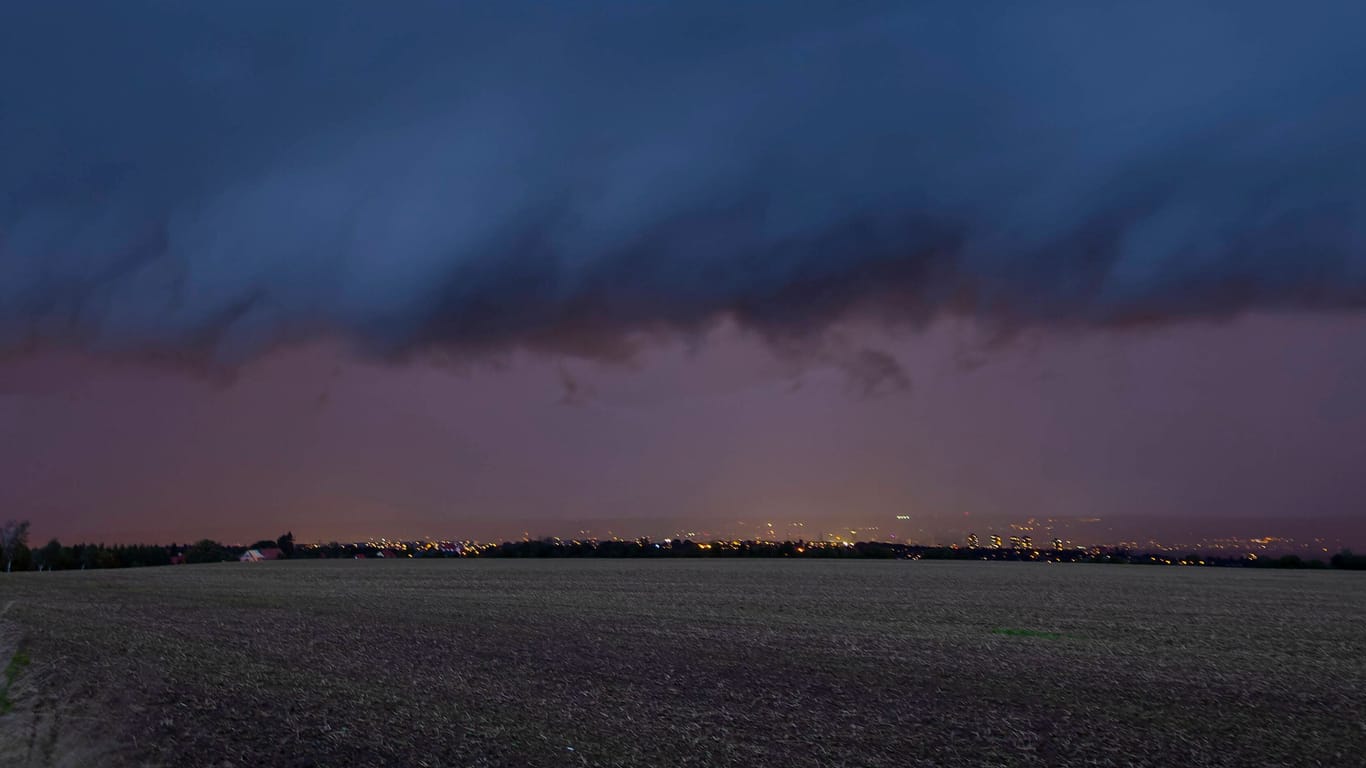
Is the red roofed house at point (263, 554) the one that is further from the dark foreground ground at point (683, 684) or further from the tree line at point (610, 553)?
the dark foreground ground at point (683, 684)

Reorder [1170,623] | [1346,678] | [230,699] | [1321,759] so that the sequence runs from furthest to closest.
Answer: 1. [1170,623]
2. [1346,678]
3. [230,699]
4. [1321,759]

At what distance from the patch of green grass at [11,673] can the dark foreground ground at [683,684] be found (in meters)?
0.14

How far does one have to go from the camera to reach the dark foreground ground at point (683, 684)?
10336 mm

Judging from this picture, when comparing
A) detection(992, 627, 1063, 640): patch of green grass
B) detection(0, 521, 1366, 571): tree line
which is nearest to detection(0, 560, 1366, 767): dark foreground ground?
detection(992, 627, 1063, 640): patch of green grass

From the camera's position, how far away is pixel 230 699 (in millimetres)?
12758

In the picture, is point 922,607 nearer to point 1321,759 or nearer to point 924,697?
point 924,697

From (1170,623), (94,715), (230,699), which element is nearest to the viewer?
(94,715)

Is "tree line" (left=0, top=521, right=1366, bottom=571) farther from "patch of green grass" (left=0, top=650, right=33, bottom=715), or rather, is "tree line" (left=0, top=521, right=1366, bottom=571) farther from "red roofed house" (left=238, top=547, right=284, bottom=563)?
"patch of green grass" (left=0, top=650, right=33, bottom=715)

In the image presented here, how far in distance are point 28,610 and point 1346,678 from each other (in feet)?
106

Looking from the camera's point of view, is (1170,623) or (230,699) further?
(1170,623)

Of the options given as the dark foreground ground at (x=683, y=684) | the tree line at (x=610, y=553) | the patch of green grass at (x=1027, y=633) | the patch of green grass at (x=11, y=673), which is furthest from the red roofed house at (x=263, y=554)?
the patch of green grass at (x=1027, y=633)

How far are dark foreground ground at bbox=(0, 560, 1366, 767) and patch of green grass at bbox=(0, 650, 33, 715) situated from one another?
142mm

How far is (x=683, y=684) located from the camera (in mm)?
13984

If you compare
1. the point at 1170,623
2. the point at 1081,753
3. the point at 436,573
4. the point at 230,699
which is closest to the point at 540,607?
the point at 230,699
